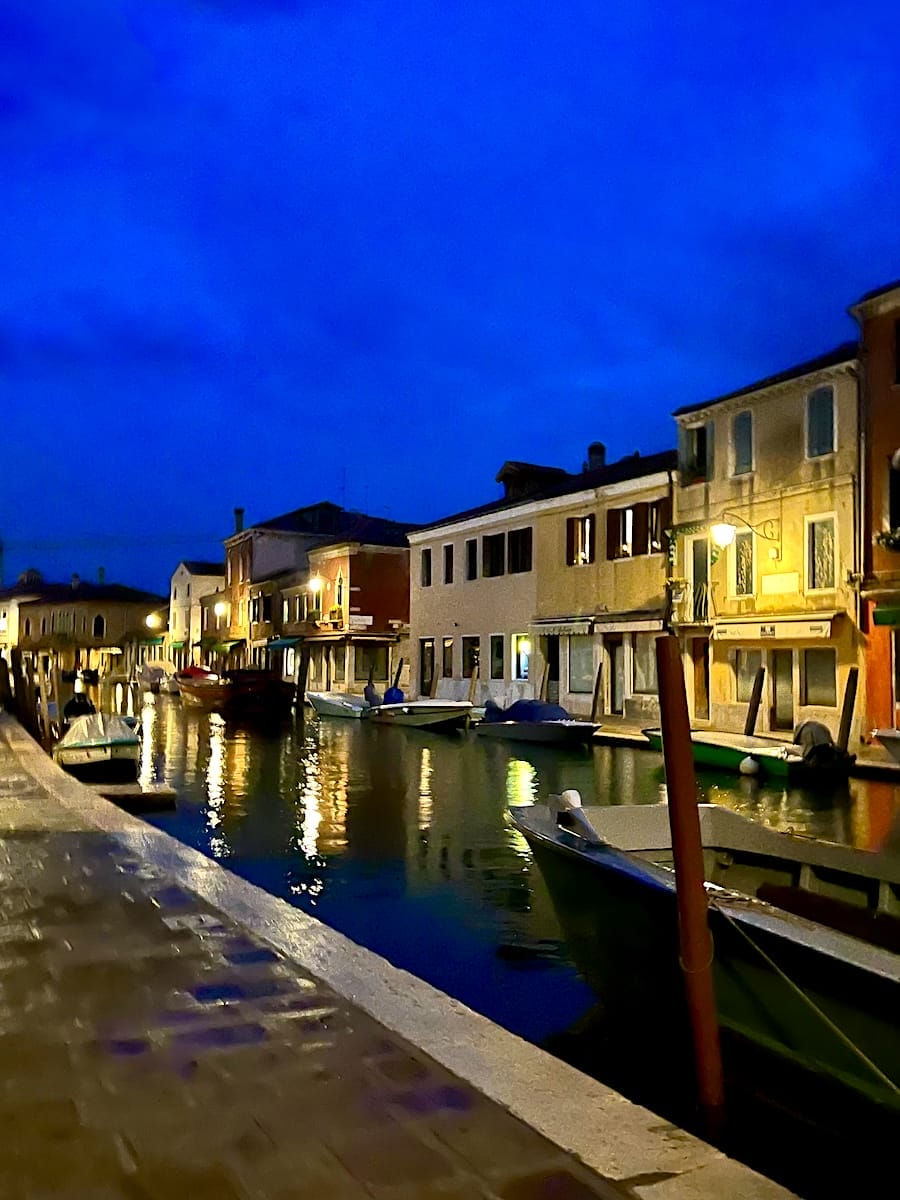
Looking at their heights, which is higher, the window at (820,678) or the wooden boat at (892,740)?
the window at (820,678)

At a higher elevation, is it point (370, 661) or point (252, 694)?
point (370, 661)

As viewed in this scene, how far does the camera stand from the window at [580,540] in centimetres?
3016

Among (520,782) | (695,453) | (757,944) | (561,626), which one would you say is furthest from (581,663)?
(757,944)

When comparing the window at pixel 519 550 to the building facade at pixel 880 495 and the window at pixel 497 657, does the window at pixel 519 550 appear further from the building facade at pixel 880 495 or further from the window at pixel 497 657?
the building facade at pixel 880 495

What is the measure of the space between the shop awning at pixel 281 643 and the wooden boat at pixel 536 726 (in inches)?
888

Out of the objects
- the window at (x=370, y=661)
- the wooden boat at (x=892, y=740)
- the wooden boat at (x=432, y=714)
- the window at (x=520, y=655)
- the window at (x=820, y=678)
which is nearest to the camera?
the wooden boat at (x=892, y=740)

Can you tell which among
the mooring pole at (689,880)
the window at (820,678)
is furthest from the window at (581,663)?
the mooring pole at (689,880)

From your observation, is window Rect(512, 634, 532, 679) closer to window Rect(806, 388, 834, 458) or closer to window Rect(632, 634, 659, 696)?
window Rect(632, 634, 659, 696)

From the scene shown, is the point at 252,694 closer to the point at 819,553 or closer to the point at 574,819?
the point at 819,553

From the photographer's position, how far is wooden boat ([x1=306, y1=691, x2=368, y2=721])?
113 feet

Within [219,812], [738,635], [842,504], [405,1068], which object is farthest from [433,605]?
[405,1068]

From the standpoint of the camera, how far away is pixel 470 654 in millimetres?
35562

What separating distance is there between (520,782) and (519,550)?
1610cm

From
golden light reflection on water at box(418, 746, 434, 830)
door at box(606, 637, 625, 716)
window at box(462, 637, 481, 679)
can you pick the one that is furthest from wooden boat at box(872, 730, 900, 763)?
window at box(462, 637, 481, 679)
